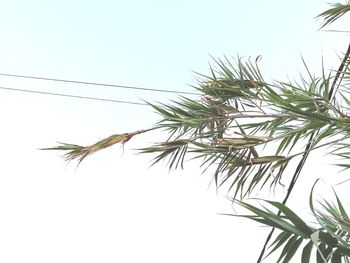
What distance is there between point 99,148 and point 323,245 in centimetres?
141

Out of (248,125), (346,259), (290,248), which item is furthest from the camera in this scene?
(248,125)

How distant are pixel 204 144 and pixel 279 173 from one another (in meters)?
0.33

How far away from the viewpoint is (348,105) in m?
2.12

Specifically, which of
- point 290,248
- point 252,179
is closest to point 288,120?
point 252,179

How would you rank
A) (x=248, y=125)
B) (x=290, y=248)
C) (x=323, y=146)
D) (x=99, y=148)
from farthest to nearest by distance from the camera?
1. (x=99, y=148)
2. (x=248, y=125)
3. (x=323, y=146)
4. (x=290, y=248)

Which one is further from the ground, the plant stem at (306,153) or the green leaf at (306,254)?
the plant stem at (306,153)

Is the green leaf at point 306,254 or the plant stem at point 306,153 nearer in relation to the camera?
the green leaf at point 306,254

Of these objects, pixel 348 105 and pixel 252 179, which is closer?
pixel 348 105

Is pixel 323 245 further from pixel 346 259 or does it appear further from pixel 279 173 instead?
pixel 279 173

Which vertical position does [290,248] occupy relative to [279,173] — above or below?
below

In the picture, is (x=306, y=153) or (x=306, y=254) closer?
(x=306, y=254)

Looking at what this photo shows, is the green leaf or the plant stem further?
the plant stem

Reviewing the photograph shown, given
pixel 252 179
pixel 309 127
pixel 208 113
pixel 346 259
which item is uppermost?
pixel 208 113

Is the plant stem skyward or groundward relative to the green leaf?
skyward
